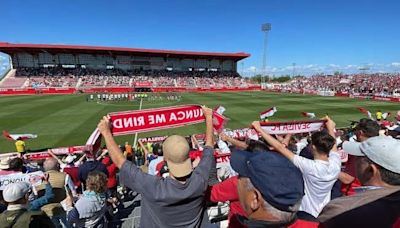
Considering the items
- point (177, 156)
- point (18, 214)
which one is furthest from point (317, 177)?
point (18, 214)

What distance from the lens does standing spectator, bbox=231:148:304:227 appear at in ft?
5.38

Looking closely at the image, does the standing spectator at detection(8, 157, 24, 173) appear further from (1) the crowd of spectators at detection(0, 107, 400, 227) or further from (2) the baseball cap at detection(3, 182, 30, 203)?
(2) the baseball cap at detection(3, 182, 30, 203)

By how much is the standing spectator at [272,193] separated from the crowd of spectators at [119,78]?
60.4m

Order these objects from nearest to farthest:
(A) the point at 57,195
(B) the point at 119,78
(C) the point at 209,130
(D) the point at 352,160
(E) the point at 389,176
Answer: (E) the point at 389,176
(C) the point at 209,130
(D) the point at 352,160
(A) the point at 57,195
(B) the point at 119,78

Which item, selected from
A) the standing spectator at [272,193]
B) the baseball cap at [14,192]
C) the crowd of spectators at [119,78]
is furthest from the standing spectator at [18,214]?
the crowd of spectators at [119,78]

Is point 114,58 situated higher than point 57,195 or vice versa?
point 114,58

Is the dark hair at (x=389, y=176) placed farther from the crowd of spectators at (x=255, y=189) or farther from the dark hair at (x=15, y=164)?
the dark hair at (x=15, y=164)

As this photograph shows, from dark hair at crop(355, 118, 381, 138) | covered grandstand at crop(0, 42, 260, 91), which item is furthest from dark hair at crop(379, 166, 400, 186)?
covered grandstand at crop(0, 42, 260, 91)

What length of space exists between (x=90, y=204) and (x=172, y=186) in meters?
2.52

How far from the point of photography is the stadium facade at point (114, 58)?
61.1 metres

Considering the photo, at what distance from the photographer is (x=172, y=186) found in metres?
2.35

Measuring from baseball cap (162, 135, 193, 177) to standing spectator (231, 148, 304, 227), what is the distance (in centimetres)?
75

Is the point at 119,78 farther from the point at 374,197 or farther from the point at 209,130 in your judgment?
the point at 374,197

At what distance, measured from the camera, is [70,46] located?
60.6m
